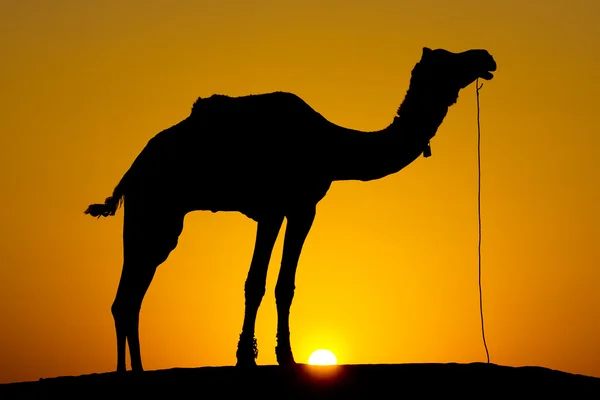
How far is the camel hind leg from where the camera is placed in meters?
18.4

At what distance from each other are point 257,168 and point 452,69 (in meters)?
3.46

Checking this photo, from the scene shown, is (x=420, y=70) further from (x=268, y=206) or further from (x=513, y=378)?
(x=513, y=378)

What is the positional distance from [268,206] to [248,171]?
0.67 metres

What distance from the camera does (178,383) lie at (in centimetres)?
1602

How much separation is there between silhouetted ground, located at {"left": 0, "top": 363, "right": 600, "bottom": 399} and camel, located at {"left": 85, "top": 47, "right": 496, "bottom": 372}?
1.64m

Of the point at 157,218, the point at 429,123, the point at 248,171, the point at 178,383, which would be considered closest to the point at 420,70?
the point at 429,123

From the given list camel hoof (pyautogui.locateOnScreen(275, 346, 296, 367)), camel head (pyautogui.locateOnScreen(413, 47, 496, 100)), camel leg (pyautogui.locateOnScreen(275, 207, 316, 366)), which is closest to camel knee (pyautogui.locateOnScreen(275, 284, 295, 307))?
camel leg (pyautogui.locateOnScreen(275, 207, 316, 366))

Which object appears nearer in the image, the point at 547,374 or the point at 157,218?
the point at 547,374

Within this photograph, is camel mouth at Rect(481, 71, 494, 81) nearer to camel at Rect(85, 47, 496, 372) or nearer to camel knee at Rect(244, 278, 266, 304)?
camel at Rect(85, 47, 496, 372)

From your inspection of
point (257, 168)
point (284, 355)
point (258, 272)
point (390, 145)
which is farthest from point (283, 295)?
point (390, 145)

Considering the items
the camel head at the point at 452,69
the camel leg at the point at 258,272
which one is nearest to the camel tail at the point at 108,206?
the camel leg at the point at 258,272

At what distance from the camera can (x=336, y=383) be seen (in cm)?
1588

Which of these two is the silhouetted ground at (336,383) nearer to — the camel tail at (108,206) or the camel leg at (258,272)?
the camel leg at (258,272)

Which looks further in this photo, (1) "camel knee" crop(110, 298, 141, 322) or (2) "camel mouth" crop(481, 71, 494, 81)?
(2) "camel mouth" crop(481, 71, 494, 81)
